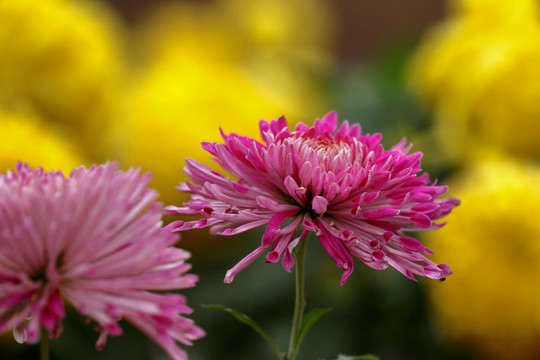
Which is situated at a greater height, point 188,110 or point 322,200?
point 188,110

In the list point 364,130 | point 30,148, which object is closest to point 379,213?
point 30,148

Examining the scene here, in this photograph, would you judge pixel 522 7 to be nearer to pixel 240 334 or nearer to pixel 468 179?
pixel 468 179

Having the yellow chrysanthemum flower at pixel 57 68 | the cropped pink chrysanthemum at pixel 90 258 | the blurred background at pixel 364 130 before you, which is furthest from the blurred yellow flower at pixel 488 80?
the cropped pink chrysanthemum at pixel 90 258

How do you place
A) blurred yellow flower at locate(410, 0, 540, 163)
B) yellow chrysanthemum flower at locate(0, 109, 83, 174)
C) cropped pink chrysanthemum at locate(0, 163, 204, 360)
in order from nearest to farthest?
cropped pink chrysanthemum at locate(0, 163, 204, 360)
yellow chrysanthemum flower at locate(0, 109, 83, 174)
blurred yellow flower at locate(410, 0, 540, 163)

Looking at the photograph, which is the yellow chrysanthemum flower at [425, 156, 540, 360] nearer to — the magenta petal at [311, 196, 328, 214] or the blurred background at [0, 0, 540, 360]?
the blurred background at [0, 0, 540, 360]

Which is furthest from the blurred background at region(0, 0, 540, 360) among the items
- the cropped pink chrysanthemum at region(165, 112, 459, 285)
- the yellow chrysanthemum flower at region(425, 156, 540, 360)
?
the cropped pink chrysanthemum at region(165, 112, 459, 285)

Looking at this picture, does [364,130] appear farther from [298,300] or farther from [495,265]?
[298,300]

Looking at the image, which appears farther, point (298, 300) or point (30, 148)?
point (30, 148)
